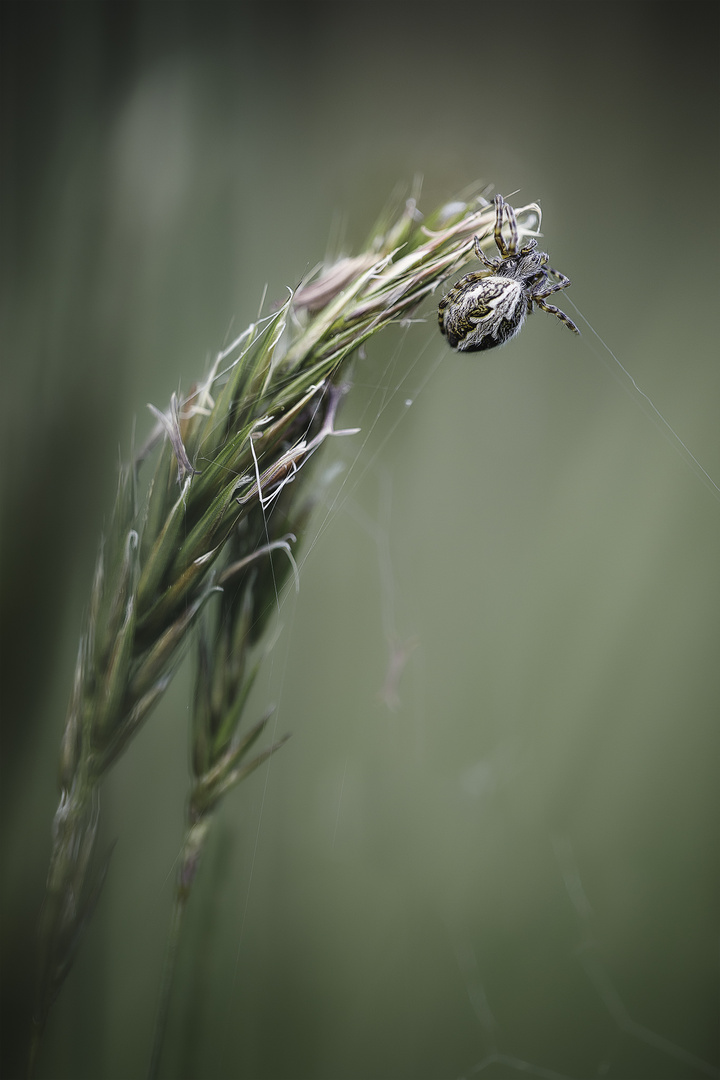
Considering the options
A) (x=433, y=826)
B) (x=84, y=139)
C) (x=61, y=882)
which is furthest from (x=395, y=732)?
(x=84, y=139)

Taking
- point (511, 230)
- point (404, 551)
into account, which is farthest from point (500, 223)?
point (404, 551)

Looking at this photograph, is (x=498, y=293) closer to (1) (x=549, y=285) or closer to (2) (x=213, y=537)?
(1) (x=549, y=285)

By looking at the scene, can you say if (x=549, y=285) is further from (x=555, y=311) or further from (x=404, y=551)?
(x=404, y=551)

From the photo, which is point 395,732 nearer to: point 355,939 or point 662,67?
point 355,939

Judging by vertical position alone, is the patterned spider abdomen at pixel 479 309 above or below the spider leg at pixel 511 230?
below
